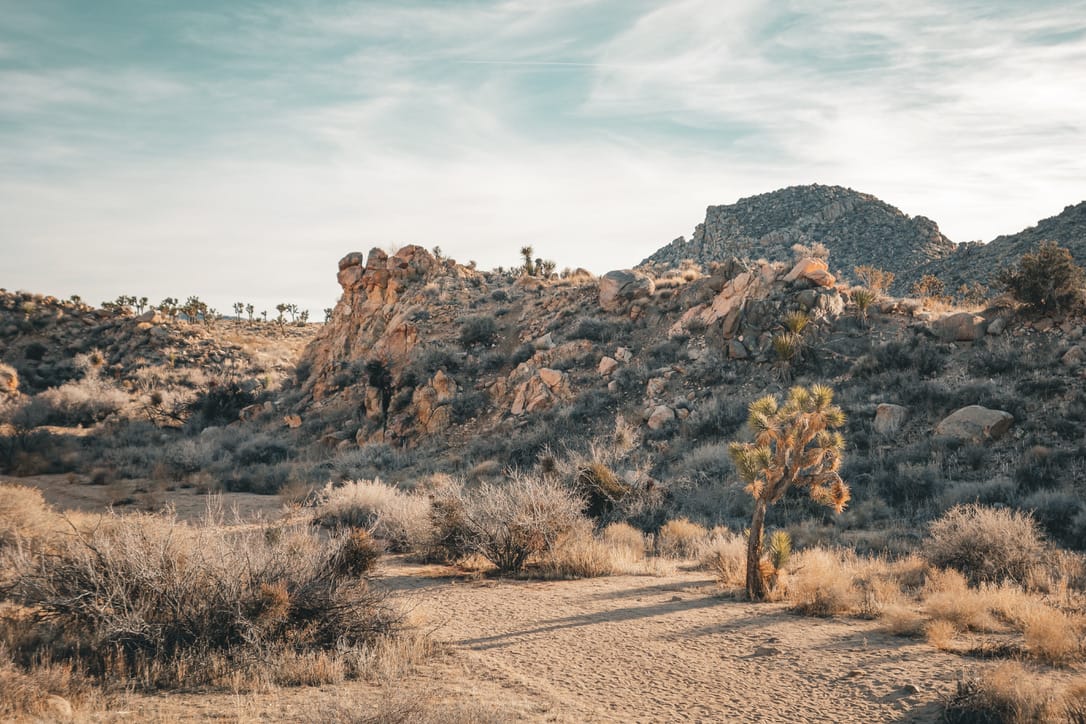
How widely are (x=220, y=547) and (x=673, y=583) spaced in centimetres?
656

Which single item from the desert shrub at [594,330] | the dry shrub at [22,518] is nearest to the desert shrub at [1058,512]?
the dry shrub at [22,518]

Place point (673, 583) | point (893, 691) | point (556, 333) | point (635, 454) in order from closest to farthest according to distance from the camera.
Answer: point (893, 691) → point (673, 583) → point (635, 454) → point (556, 333)

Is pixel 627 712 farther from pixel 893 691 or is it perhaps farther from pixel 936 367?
pixel 936 367

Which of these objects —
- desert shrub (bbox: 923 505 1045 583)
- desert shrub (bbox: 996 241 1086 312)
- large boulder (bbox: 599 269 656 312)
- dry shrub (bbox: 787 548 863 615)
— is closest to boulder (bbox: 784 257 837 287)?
desert shrub (bbox: 996 241 1086 312)

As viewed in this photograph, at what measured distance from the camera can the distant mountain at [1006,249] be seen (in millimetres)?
37500

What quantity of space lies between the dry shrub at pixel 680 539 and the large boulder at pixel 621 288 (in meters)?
15.8

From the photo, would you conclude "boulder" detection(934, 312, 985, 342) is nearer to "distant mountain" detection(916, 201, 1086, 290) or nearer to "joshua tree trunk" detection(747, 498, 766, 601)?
"joshua tree trunk" detection(747, 498, 766, 601)

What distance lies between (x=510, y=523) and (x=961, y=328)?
55.2 feet

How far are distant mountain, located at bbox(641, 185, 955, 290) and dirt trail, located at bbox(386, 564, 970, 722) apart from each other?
4277 centimetres

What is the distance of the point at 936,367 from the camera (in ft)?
64.5

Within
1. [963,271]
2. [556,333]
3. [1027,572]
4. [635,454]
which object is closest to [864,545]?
[1027,572]

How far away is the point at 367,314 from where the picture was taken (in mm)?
36812

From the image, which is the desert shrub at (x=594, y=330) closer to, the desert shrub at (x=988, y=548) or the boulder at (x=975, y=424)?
the boulder at (x=975, y=424)

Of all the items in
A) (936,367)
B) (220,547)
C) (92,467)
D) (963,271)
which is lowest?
(92,467)
